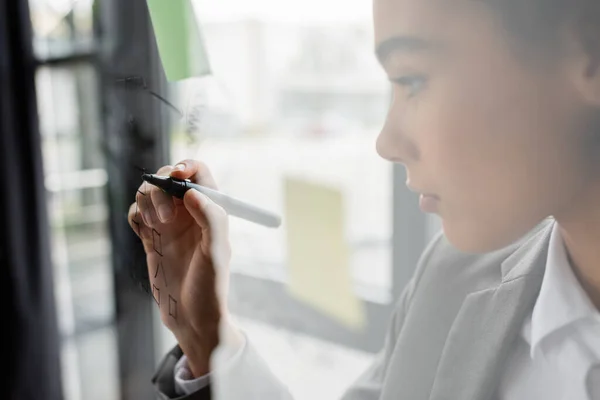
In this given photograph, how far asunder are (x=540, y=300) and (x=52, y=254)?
37.7 inches

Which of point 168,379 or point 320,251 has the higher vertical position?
point 320,251

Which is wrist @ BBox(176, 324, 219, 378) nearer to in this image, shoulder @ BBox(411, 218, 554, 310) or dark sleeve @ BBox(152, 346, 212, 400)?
dark sleeve @ BBox(152, 346, 212, 400)

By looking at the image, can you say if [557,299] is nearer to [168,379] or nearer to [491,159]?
[491,159]

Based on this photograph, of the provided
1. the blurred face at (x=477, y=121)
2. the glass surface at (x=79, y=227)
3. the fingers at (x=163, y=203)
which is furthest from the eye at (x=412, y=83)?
the glass surface at (x=79, y=227)

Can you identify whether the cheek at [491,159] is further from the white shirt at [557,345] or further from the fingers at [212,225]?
the fingers at [212,225]

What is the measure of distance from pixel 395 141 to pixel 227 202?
16 centimetres

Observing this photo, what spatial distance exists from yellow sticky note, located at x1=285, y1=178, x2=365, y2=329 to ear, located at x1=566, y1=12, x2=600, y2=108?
18 centimetres

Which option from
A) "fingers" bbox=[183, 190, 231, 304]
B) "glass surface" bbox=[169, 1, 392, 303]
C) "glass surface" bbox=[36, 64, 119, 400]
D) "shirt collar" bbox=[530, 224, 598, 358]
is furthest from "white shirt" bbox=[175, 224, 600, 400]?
"glass surface" bbox=[36, 64, 119, 400]

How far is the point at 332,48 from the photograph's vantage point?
16.0 inches

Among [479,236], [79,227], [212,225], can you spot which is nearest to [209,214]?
[212,225]

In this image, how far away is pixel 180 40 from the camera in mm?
479

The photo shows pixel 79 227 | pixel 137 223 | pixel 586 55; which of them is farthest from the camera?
pixel 79 227

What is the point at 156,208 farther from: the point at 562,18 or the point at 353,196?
the point at 562,18

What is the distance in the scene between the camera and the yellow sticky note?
42 centimetres
